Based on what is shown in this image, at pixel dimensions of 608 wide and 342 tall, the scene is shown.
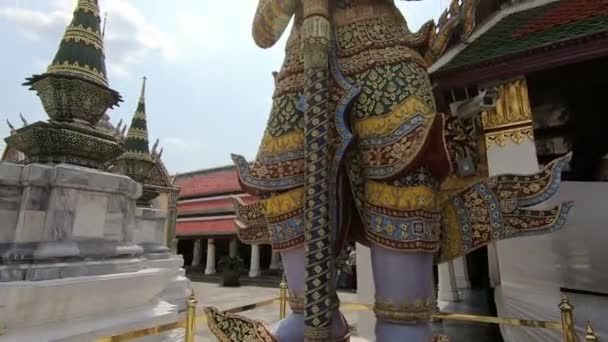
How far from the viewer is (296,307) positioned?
1744 mm

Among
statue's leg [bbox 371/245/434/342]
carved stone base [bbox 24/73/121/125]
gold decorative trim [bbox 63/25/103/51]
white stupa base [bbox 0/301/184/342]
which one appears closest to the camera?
statue's leg [bbox 371/245/434/342]

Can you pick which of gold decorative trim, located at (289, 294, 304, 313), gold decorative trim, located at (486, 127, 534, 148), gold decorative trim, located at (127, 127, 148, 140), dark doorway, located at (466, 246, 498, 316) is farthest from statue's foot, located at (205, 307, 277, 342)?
gold decorative trim, located at (127, 127, 148, 140)

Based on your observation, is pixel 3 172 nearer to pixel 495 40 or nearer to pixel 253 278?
pixel 495 40

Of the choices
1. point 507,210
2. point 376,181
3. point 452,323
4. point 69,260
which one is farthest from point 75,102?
point 452,323

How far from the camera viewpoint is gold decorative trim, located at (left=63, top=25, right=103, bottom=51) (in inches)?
143

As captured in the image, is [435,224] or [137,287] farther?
[137,287]

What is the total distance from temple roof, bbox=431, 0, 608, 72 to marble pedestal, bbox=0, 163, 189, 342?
3163mm

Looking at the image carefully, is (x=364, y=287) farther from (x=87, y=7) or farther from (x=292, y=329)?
(x=87, y=7)

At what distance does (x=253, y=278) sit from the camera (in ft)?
58.3

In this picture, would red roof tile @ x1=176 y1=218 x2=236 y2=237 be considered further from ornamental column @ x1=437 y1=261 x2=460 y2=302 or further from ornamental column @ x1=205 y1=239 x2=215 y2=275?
ornamental column @ x1=437 y1=261 x2=460 y2=302

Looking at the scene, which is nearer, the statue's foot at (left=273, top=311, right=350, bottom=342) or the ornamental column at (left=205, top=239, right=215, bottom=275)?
the statue's foot at (left=273, top=311, right=350, bottom=342)

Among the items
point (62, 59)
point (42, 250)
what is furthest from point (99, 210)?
point (62, 59)

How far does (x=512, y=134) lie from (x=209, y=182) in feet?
63.6

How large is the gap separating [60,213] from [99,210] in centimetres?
31
